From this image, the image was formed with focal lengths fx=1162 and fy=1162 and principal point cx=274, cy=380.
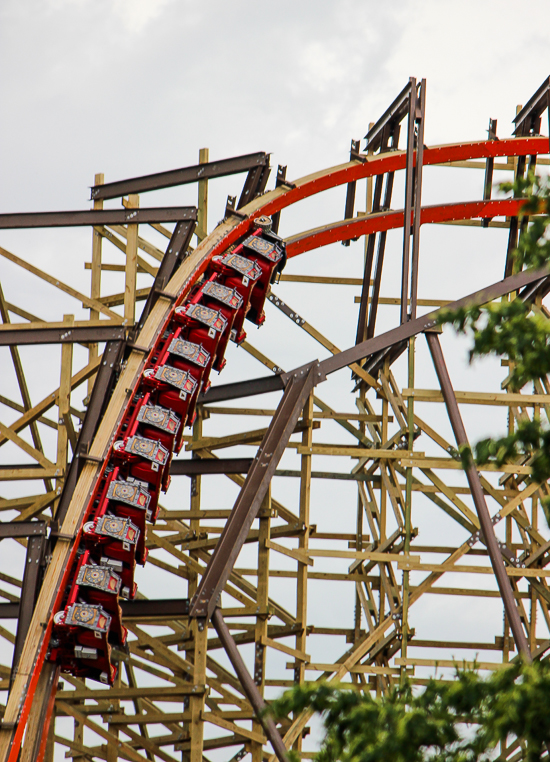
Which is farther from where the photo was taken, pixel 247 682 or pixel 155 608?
pixel 155 608

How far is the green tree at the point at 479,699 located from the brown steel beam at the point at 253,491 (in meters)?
5.36

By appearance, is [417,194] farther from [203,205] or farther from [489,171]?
[489,171]

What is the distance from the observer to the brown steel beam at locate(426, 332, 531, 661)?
45.5 ft

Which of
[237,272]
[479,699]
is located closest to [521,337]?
[479,699]

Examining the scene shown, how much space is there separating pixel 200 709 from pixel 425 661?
2.70 m

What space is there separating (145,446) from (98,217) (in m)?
2.82

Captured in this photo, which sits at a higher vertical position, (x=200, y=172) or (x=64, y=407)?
(x=200, y=172)

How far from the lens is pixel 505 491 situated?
17109 mm

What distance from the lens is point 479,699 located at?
24.2 feet

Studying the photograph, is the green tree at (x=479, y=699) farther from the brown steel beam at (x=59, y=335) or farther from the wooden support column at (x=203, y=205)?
the wooden support column at (x=203, y=205)

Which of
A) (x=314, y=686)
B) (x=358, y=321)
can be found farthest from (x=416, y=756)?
(x=358, y=321)

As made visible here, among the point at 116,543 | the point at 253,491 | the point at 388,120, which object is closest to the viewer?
the point at 116,543

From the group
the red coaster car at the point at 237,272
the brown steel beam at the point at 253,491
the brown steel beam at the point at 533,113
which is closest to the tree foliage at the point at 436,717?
the brown steel beam at the point at 253,491

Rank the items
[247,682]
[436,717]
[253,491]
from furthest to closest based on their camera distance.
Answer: [253,491], [247,682], [436,717]
